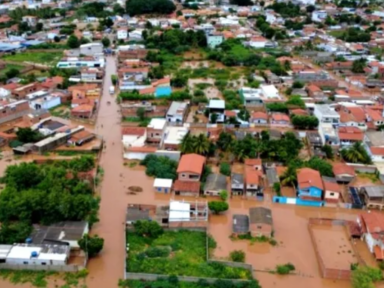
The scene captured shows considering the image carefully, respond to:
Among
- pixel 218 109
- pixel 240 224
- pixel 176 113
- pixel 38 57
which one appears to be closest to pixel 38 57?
pixel 38 57

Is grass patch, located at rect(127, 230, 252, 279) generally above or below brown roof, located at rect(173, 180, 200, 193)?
above

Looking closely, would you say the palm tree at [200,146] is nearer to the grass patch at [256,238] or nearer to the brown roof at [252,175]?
the brown roof at [252,175]

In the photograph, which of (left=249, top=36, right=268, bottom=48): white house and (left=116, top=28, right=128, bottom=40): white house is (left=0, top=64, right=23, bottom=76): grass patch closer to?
(left=116, top=28, right=128, bottom=40): white house

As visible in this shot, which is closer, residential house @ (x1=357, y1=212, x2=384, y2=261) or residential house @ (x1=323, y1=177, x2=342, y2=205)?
residential house @ (x1=357, y1=212, x2=384, y2=261)

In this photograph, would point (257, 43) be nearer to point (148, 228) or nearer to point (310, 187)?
point (310, 187)

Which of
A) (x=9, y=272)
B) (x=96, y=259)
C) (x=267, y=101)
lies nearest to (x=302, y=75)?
(x=267, y=101)

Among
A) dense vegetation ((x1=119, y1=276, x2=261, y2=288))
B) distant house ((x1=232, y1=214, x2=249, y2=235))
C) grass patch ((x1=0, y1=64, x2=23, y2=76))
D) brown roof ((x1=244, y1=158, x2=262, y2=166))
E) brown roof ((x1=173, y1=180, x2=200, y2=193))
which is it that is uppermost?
dense vegetation ((x1=119, y1=276, x2=261, y2=288))

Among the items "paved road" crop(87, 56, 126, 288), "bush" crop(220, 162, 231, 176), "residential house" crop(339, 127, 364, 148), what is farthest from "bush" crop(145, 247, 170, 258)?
"residential house" crop(339, 127, 364, 148)
